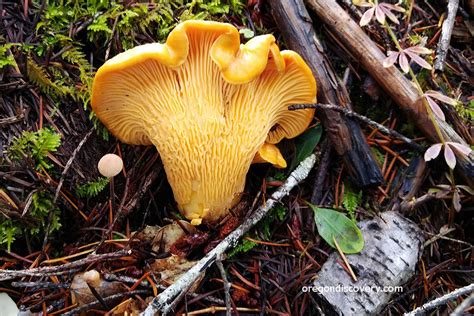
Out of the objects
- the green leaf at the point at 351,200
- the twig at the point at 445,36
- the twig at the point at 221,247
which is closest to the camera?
the twig at the point at 221,247

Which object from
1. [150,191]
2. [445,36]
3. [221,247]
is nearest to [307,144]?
[221,247]

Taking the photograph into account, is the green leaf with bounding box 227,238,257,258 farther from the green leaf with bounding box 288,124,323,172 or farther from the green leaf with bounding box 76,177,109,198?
the green leaf with bounding box 76,177,109,198

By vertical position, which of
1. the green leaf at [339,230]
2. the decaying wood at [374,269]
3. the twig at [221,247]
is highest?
the twig at [221,247]

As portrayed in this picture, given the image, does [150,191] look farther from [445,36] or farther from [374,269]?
[445,36]

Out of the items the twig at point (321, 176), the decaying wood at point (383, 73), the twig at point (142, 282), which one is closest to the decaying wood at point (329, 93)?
the twig at point (321, 176)

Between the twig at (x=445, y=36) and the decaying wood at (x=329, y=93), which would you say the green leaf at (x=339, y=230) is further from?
Result: the twig at (x=445, y=36)

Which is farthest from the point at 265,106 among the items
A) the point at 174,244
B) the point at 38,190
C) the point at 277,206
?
the point at 38,190
